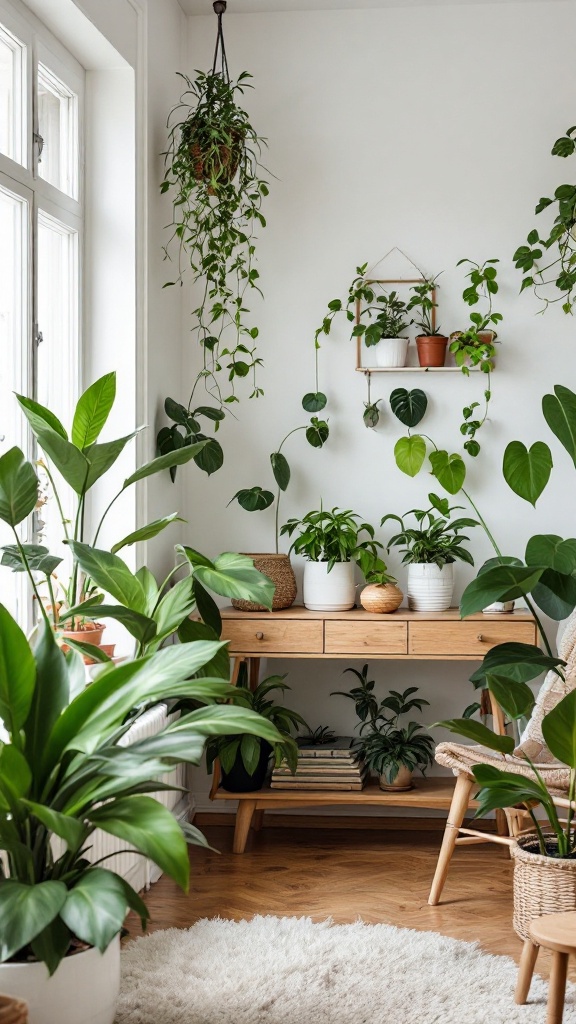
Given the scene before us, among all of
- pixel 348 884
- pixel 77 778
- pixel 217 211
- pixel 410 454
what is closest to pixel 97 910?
pixel 77 778

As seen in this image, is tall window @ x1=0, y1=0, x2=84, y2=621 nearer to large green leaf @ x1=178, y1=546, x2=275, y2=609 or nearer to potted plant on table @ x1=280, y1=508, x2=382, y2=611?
large green leaf @ x1=178, y1=546, x2=275, y2=609

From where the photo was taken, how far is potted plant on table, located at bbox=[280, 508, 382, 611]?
355 centimetres

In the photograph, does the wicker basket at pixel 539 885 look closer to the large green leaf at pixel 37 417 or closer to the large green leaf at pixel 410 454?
the large green leaf at pixel 410 454

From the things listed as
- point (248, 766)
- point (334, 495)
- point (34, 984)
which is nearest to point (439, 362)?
point (334, 495)

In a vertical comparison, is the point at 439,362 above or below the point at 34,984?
above

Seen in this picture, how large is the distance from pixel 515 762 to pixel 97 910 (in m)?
1.65

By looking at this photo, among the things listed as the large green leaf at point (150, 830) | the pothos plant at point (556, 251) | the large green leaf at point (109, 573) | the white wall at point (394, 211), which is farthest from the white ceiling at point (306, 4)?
the large green leaf at point (150, 830)

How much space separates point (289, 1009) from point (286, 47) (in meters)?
3.38

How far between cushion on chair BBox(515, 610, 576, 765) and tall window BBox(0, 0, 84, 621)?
60.5 inches

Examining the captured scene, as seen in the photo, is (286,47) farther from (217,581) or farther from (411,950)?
(411,950)

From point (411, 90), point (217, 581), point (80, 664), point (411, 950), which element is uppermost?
point (411, 90)

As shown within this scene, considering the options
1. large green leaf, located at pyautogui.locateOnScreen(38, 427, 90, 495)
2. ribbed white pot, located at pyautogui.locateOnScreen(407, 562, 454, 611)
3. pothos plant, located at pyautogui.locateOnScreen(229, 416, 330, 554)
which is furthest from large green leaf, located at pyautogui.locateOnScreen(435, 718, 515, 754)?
pothos plant, located at pyautogui.locateOnScreen(229, 416, 330, 554)

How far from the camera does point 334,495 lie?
3922 mm

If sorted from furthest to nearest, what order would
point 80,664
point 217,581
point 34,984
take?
1. point 217,581
2. point 80,664
3. point 34,984
